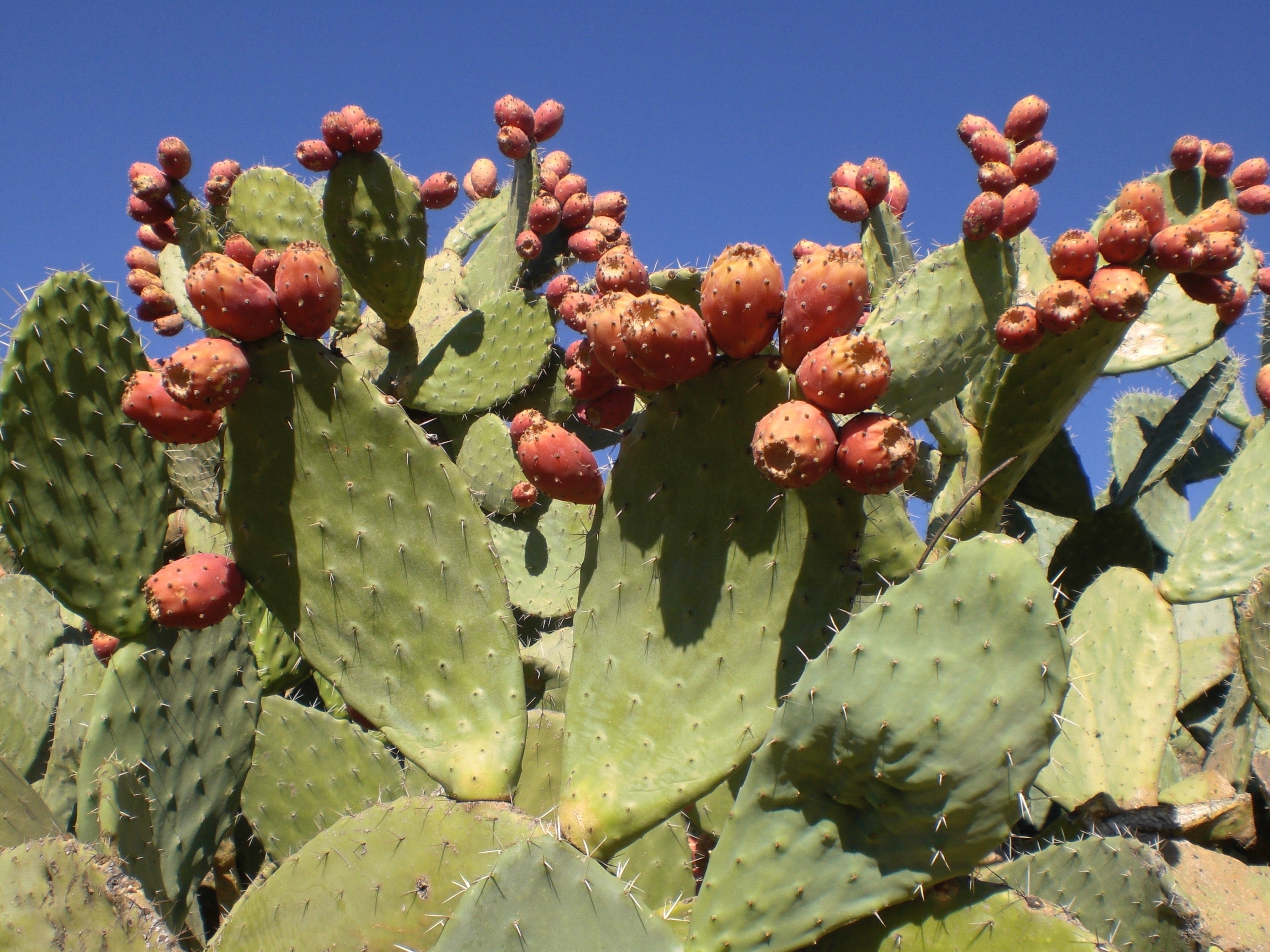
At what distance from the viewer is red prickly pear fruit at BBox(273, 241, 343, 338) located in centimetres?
134

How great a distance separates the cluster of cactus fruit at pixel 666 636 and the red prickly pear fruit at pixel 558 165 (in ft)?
3.44

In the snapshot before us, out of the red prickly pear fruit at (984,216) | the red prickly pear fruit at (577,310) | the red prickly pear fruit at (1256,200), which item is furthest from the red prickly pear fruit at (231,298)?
the red prickly pear fruit at (1256,200)

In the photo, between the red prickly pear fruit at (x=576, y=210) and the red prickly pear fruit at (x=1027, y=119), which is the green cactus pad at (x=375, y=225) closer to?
the red prickly pear fruit at (x=576, y=210)

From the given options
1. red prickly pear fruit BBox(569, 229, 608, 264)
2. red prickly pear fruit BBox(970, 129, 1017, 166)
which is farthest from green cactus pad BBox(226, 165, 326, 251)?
red prickly pear fruit BBox(970, 129, 1017, 166)

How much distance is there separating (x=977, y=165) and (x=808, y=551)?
1.09 m

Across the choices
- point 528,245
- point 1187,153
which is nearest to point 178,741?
point 528,245

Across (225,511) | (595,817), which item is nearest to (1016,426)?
(595,817)

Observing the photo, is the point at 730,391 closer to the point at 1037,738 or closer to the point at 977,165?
the point at 1037,738

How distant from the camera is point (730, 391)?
4.54ft

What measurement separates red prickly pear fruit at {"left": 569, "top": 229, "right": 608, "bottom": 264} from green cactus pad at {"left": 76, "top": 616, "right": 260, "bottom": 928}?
1.92m

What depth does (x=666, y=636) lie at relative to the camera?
1.42 metres

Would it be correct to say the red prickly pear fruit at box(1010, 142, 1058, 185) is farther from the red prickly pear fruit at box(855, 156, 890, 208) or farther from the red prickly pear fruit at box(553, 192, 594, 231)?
the red prickly pear fruit at box(553, 192, 594, 231)

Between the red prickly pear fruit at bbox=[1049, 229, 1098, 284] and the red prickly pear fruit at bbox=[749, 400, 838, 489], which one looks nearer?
the red prickly pear fruit at bbox=[749, 400, 838, 489]

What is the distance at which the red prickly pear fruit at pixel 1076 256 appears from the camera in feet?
5.70
